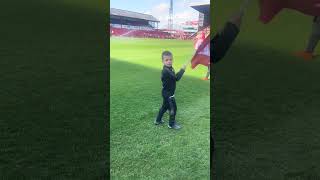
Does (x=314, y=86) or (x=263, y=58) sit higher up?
(x=263, y=58)

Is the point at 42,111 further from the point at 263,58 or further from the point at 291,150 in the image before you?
the point at 263,58

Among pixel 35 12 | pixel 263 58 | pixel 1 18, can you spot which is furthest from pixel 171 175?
pixel 1 18

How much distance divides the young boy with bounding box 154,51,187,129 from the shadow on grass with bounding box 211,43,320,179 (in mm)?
552

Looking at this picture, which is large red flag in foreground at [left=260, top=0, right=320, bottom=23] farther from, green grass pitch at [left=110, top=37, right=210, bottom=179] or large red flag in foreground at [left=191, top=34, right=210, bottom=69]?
green grass pitch at [left=110, top=37, right=210, bottom=179]

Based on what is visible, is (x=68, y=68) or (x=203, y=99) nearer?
(x=203, y=99)

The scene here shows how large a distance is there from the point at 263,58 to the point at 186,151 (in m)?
3.27

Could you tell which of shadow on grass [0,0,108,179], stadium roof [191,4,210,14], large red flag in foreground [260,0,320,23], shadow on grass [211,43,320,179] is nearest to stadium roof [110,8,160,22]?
stadium roof [191,4,210,14]

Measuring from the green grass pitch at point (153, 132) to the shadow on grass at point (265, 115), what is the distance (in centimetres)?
27

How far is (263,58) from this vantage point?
5348 millimetres

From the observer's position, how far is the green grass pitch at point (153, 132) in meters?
2.29

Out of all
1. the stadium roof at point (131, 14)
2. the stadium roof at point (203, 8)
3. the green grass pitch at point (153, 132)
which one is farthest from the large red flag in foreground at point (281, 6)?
the stadium roof at point (131, 14)

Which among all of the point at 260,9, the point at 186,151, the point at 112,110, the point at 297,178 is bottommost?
the point at 297,178

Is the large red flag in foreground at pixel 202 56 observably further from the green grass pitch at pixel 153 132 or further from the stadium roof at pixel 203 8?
the stadium roof at pixel 203 8

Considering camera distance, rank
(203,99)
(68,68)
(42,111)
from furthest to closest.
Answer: (68,68) → (42,111) → (203,99)
